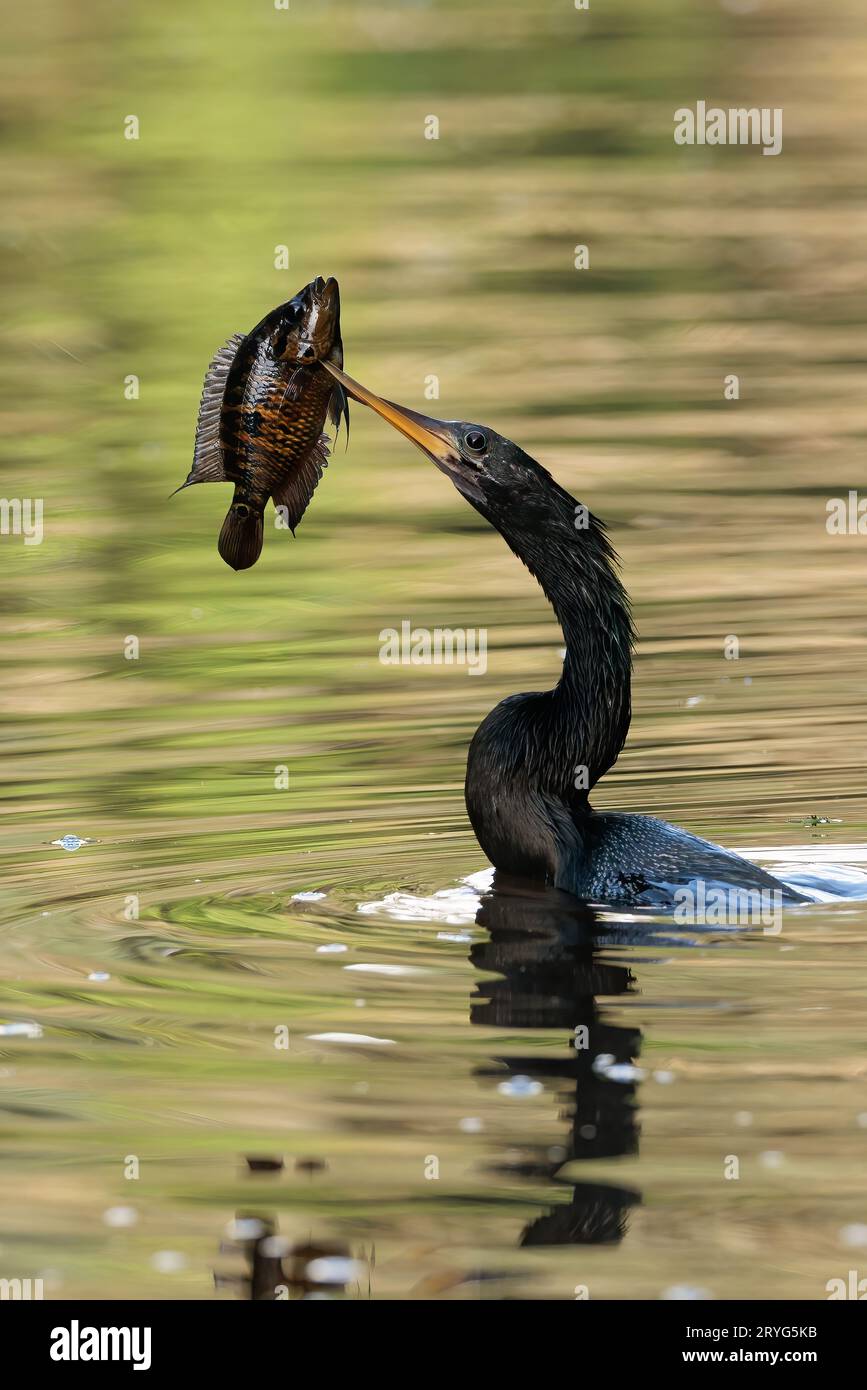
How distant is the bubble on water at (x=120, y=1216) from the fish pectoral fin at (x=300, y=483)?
272cm

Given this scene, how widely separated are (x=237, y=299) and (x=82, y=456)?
4460mm

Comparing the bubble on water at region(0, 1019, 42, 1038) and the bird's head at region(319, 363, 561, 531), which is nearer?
the bubble on water at region(0, 1019, 42, 1038)

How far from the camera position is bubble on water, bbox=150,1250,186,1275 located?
253 inches

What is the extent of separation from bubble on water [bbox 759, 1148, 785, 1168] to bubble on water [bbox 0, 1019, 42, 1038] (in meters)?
2.30

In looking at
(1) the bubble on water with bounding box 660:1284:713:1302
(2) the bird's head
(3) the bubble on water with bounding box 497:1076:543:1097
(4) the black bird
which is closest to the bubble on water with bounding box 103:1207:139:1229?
(3) the bubble on water with bounding box 497:1076:543:1097

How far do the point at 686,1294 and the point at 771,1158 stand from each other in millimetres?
758

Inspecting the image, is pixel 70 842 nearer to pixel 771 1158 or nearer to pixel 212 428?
pixel 212 428

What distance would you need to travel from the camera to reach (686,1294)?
6.21 meters

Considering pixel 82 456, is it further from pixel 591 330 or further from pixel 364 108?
pixel 364 108

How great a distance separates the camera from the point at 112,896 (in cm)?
953

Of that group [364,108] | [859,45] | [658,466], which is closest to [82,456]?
[658,466]

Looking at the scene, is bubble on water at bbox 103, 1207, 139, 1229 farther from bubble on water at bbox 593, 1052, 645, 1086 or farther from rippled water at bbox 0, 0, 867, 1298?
bubble on water at bbox 593, 1052, 645, 1086

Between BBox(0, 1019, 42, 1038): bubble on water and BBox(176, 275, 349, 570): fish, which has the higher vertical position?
BBox(176, 275, 349, 570): fish

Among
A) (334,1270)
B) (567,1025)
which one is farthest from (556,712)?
(334,1270)
